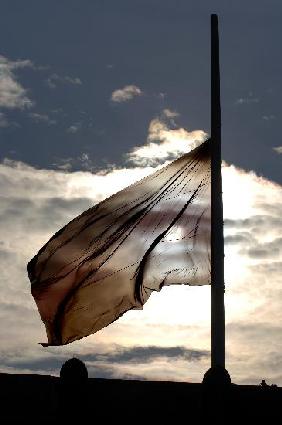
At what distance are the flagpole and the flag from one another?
677 millimetres

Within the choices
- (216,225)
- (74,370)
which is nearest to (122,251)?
(216,225)

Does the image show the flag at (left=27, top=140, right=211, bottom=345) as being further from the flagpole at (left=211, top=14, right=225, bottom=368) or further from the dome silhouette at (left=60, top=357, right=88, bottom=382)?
the dome silhouette at (left=60, top=357, right=88, bottom=382)

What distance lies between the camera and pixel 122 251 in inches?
632

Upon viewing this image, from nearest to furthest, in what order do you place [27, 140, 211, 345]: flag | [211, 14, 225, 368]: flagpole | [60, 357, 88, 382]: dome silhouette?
[60, 357, 88, 382]: dome silhouette
[211, 14, 225, 368]: flagpole
[27, 140, 211, 345]: flag

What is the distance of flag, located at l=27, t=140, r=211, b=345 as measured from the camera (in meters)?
15.9

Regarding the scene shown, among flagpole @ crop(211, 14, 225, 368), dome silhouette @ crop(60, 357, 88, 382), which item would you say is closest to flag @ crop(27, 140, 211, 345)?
flagpole @ crop(211, 14, 225, 368)

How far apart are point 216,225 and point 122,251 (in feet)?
6.19

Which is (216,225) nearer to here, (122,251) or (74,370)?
(122,251)

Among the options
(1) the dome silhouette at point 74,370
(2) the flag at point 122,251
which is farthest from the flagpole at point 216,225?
(1) the dome silhouette at point 74,370

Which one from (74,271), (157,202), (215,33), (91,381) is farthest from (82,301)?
(215,33)

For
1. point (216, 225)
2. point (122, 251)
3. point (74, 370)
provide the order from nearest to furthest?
point (74, 370) < point (216, 225) < point (122, 251)

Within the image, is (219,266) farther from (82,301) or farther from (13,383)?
(13,383)

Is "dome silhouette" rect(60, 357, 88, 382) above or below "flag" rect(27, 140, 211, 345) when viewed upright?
below

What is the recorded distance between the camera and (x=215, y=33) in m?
15.9
